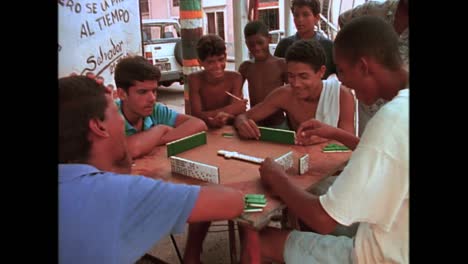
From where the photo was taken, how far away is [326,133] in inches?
83.3

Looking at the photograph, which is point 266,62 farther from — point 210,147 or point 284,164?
point 284,164

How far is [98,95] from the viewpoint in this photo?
3.99ft

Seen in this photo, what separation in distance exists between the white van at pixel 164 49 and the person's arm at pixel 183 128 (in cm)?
668

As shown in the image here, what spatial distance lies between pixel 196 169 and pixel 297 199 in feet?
1.66

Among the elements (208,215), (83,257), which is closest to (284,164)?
(208,215)

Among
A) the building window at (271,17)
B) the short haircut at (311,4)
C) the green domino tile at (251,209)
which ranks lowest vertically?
the green domino tile at (251,209)

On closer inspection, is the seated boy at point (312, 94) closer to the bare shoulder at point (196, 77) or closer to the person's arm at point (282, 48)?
the bare shoulder at point (196, 77)

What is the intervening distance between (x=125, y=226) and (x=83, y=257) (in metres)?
0.12

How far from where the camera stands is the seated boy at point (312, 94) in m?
2.42

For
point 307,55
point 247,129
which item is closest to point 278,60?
point 307,55

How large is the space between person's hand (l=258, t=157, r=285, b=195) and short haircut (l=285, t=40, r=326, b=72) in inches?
36.4

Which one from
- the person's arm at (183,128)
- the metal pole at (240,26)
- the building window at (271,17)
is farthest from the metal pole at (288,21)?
the building window at (271,17)
